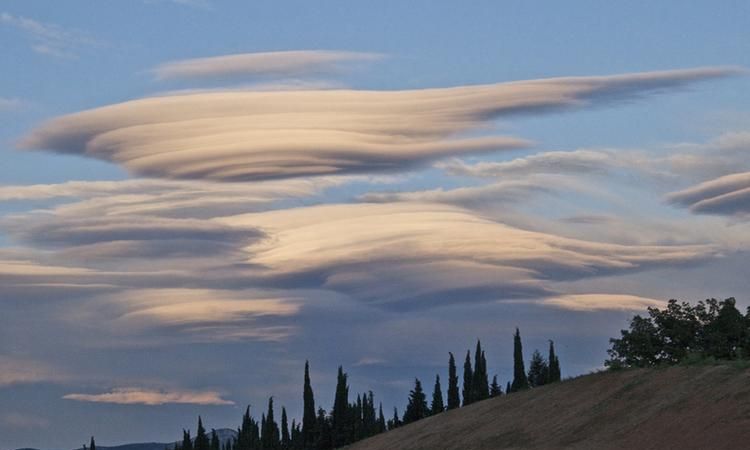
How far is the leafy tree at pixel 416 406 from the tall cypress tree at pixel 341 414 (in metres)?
14.7

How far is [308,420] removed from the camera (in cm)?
13112

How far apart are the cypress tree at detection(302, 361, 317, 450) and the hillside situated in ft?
141

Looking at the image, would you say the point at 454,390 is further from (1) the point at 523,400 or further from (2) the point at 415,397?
(1) the point at 523,400

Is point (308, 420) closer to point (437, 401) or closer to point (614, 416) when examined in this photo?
point (437, 401)

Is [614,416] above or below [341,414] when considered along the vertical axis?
below

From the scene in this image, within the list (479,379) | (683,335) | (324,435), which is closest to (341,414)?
(324,435)

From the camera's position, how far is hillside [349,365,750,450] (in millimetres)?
52688

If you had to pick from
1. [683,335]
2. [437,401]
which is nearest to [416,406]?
[437,401]

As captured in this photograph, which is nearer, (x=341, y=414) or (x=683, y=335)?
(x=683, y=335)

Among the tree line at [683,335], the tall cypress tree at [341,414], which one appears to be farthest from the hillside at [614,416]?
the tall cypress tree at [341,414]

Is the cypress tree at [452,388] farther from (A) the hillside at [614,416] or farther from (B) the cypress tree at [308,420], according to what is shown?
(A) the hillside at [614,416]

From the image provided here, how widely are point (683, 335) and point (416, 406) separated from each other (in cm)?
6425

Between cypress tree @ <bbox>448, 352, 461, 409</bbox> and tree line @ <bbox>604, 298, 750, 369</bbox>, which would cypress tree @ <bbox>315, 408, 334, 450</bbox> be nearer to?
cypress tree @ <bbox>448, 352, 461, 409</bbox>

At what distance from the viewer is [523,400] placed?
79812 millimetres
